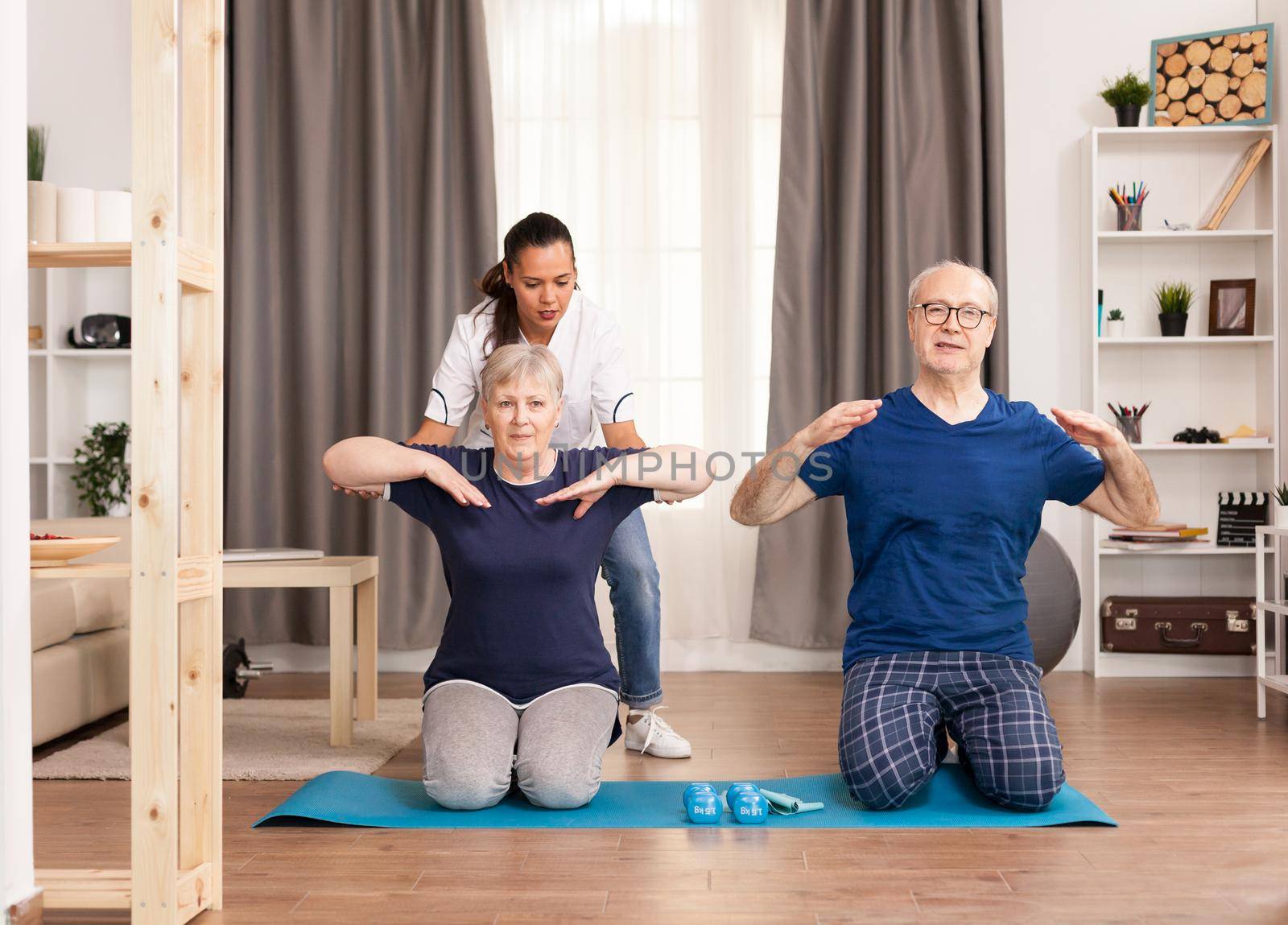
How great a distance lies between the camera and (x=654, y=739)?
2867mm

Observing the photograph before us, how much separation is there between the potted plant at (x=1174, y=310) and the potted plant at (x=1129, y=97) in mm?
587

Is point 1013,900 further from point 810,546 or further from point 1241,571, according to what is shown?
point 1241,571

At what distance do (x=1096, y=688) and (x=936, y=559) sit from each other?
1663 mm

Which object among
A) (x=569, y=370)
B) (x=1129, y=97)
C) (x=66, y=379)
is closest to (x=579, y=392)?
(x=569, y=370)

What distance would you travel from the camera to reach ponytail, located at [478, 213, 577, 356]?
8.88 feet

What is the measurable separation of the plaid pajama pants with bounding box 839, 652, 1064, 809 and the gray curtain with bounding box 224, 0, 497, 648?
2.12 meters

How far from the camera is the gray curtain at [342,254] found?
162 inches

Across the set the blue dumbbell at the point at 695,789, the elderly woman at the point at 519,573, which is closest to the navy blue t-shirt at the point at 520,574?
the elderly woman at the point at 519,573

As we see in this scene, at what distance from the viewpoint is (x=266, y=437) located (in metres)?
4.19

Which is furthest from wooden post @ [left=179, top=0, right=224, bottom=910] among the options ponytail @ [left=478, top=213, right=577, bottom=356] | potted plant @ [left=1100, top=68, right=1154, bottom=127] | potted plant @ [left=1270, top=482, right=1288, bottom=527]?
potted plant @ [left=1100, top=68, right=1154, bottom=127]

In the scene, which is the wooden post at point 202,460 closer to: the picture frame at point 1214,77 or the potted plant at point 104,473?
the potted plant at point 104,473

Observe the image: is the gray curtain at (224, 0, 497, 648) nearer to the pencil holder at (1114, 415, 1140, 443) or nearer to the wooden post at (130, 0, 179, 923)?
the pencil holder at (1114, 415, 1140, 443)

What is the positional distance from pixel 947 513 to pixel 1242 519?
6.80 feet

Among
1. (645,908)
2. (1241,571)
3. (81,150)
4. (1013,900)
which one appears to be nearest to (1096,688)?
(1241,571)
